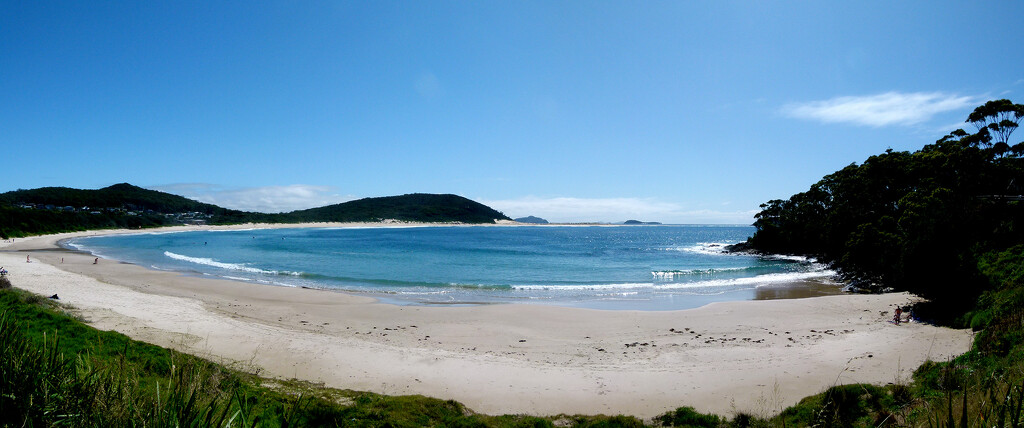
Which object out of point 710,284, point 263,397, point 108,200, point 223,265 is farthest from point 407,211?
point 263,397

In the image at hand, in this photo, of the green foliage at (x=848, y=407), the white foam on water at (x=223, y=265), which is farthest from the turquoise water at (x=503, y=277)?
the green foliage at (x=848, y=407)

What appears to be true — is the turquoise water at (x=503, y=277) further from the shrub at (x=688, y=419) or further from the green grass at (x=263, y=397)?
the green grass at (x=263, y=397)

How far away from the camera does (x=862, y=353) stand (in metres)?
11.4

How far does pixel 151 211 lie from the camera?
12362 cm

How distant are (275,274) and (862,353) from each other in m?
29.3

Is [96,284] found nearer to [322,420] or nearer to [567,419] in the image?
[322,420]

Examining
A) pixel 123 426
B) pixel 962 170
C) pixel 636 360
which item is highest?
pixel 962 170

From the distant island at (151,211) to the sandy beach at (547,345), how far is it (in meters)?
58.9

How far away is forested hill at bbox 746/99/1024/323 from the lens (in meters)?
14.1

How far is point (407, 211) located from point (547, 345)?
15986 centimetres

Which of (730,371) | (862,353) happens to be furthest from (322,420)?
(862,353)

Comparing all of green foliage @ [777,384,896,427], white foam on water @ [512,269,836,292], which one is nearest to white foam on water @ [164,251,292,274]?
white foam on water @ [512,269,836,292]

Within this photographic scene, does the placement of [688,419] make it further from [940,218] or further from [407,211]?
[407,211]

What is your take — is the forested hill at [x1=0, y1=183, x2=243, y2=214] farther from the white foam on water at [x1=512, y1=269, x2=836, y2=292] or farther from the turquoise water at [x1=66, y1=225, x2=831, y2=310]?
the white foam on water at [x1=512, y1=269, x2=836, y2=292]
